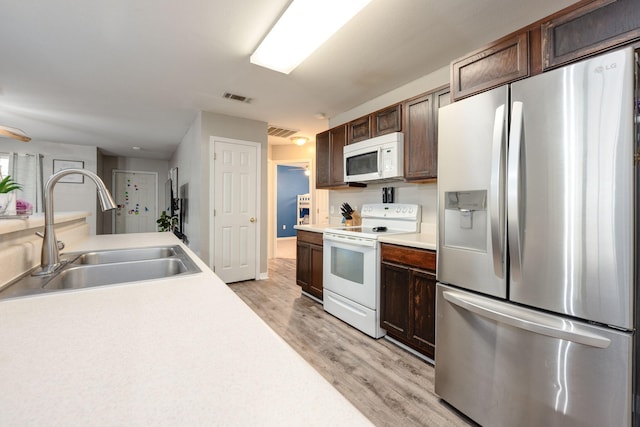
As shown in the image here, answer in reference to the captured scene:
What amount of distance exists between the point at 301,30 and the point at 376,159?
128cm

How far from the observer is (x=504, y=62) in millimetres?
1433

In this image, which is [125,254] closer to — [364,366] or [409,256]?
[364,366]

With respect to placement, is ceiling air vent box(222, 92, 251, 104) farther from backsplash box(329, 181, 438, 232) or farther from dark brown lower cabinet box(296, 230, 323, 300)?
dark brown lower cabinet box(296, 230, 323, 300)

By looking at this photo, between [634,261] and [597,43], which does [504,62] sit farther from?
[634,261]

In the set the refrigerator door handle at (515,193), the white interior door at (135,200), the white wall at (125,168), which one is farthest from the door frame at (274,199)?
the refrigerator door handle at (515,193)

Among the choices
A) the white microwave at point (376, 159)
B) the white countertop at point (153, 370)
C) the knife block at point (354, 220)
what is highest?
the white microwave at point (376, 159)

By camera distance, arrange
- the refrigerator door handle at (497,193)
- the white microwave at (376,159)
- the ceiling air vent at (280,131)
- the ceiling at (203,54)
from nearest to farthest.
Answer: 1. the refrigerator door handle at (497,193)
2. the ceiling at (203,54)
3. the white microwave at (376,159)
4. the ceiling air vent at (280,131)

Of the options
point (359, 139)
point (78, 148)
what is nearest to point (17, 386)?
point (359, 139)

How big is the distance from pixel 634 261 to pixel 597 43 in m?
0.88

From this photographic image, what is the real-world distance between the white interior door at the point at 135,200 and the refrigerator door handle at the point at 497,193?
25.8ft

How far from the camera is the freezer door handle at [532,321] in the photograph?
3.54ft

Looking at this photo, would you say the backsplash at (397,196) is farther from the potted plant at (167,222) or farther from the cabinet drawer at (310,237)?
the potted plant at (167,222)

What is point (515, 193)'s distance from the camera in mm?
1235

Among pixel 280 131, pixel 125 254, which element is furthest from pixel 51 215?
pixel 280 131
